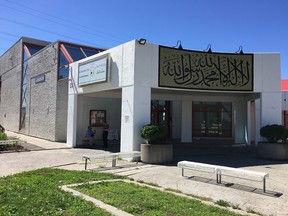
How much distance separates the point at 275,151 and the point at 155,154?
18.9ft

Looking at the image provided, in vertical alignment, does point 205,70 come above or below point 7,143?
above

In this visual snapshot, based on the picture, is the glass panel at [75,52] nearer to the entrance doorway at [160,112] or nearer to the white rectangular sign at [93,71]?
the white rectangular sign at [93,71]

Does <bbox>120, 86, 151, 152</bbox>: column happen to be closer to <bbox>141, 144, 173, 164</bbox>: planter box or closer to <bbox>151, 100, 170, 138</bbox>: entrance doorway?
<bbox>141, 144, 173, 164</bbox>: planter box

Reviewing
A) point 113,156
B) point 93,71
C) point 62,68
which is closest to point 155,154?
point 113,156

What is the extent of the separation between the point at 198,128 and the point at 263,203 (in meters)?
17.8

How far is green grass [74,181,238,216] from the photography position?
5.74 metres

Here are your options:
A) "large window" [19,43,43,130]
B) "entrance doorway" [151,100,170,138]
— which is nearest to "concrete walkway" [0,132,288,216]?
"entrance doorway" [151,100,170,138]

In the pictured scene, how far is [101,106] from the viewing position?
22.6 metres

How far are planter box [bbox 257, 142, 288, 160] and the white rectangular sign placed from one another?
27.9ft

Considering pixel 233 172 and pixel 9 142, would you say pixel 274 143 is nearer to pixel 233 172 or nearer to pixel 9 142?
pixel 233 172

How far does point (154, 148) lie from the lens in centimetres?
1259

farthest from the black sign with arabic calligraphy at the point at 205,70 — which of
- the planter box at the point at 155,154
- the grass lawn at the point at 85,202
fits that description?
the grass lawn at the point at 85,202

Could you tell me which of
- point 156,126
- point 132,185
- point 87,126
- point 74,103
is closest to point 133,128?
point 156,126

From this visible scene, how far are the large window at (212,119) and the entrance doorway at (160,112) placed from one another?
2.65 m
